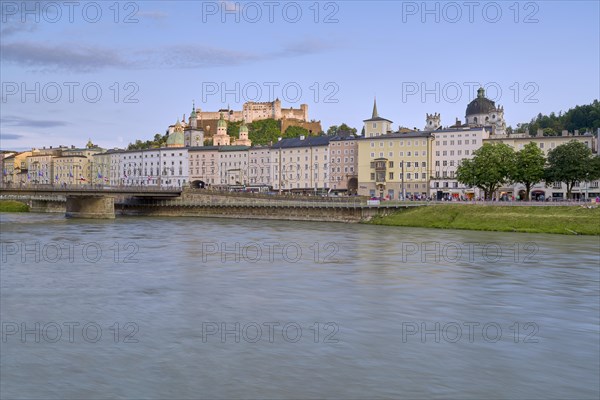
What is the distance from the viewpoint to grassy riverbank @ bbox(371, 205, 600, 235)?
187 ft

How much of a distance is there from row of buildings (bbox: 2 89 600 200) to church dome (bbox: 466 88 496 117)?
0.21 metres

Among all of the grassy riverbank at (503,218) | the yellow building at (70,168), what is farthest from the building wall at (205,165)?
the grassy riverbank at (503,218)

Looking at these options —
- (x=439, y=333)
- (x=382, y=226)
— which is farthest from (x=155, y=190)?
(x=439, y=333)

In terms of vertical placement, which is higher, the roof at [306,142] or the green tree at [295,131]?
the green tree at [295,131]

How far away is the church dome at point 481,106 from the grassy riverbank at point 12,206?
9054cm

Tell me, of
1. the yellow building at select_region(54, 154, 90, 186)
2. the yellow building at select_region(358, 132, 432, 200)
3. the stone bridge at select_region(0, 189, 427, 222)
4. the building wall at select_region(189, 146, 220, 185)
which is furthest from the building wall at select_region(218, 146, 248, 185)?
the yellow building at select_region(54, 154, 90, 186)

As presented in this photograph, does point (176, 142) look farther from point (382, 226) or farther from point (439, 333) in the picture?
point (439, 333)

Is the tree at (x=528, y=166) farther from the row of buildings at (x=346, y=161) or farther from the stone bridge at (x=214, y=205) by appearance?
the row of buildings at (x=346, y=161)

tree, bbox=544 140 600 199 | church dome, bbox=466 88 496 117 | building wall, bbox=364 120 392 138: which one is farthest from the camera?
church dome, bbox=466 88 496 117

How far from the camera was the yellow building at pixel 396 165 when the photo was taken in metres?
107

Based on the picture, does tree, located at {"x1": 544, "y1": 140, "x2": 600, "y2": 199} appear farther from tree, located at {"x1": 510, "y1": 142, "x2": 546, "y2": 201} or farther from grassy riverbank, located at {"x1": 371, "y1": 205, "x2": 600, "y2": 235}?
grassy riverbank, located at {"x1": 371, "y1": 205, "x2": 600, "y2": 235}

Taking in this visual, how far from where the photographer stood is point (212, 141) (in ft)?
632

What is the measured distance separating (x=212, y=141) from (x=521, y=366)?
181 metres

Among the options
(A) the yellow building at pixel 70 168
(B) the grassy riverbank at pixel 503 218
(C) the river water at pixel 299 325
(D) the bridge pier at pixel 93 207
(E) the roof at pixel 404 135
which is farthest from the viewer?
(A) the yellow building at pixel 70 168
